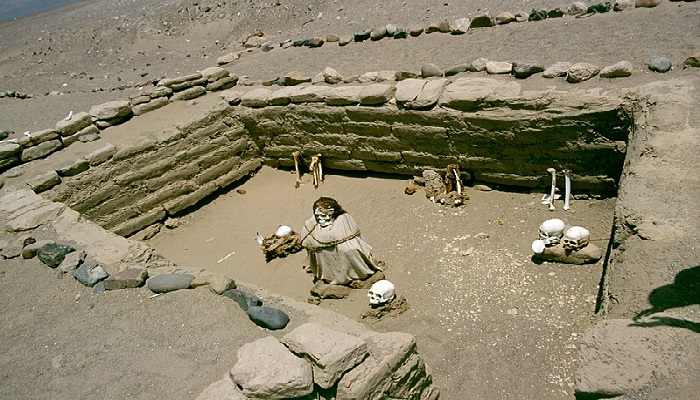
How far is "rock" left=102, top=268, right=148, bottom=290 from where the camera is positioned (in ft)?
15.2

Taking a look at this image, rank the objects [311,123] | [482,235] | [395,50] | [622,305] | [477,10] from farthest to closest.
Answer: [477,10]
[395,50]
[311,123]
[482,235]
[622,305]

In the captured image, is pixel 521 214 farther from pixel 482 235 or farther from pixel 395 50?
pixel 395 50

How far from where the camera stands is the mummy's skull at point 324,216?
546 centimetres

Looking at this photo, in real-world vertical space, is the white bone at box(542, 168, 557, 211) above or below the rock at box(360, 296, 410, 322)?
above

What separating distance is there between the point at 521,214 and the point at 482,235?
0.61 m

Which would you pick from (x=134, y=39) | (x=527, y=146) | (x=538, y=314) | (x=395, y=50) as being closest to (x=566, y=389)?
(x=538, y=314)

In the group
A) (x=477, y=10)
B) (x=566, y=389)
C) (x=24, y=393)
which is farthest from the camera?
(x=477, y=10)

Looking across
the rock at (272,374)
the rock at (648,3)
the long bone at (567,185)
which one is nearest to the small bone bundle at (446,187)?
the long bone at (567,185)

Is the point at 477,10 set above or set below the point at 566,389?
above

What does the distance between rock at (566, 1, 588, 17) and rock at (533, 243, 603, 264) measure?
16.6ft

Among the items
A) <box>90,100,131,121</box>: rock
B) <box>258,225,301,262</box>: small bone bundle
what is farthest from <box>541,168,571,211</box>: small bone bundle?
<box>90,100,131,121</box>: rock

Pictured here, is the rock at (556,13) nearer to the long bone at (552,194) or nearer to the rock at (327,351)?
the long bone at (552,194)

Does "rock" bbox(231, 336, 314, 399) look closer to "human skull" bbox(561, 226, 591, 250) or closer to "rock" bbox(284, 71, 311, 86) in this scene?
"human skull" bbox(561, 226, 591, 250)

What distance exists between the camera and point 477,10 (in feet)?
34.5
